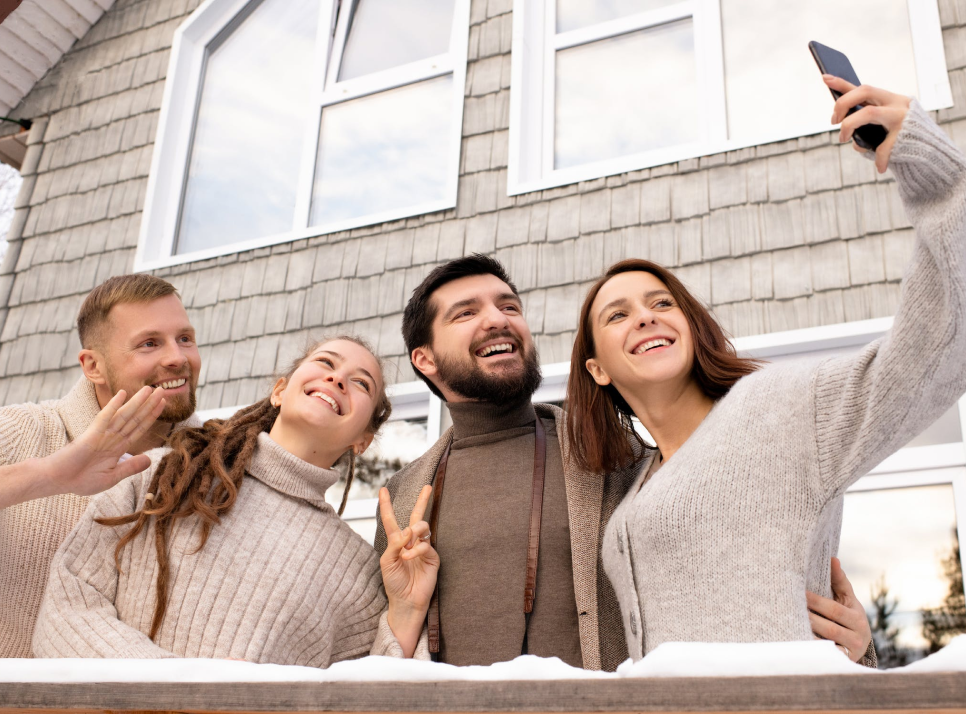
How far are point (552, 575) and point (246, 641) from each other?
0.66 metres

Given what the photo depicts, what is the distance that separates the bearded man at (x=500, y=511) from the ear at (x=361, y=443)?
0.42 ft

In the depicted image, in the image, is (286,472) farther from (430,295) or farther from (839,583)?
(839,583)

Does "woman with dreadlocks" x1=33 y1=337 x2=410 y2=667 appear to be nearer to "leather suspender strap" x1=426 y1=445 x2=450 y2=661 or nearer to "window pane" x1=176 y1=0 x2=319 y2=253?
"leather suspender strap" x1=426 y1=445 x2=450 y2=661

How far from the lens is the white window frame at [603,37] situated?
3.58 m

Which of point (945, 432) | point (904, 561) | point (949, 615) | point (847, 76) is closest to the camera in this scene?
point (847, 76)

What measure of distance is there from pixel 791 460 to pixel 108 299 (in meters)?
1.79

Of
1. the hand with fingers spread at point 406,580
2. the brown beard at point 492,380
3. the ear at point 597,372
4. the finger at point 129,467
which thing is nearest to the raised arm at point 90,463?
the finger at point 129,467

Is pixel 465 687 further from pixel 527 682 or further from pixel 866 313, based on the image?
pixel 866 313

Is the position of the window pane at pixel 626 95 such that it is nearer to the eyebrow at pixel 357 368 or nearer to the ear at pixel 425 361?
the ear at pixel 425 361

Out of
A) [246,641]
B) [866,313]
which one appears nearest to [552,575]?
[246,641]

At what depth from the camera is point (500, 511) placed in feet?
6.97

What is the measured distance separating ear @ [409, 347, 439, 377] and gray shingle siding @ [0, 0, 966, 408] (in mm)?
1258

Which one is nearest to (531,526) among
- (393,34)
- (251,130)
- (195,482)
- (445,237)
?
(195,482)

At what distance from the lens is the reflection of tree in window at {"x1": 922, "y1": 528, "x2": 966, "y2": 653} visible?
2896 mm
